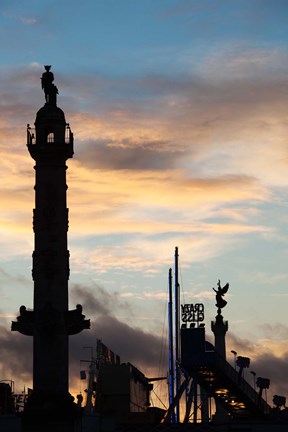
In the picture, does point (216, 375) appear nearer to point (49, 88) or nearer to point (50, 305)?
point (50, 305)

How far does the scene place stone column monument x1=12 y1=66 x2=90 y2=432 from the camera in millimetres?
102188

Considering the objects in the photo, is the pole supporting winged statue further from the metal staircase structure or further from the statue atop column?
the statue atop column

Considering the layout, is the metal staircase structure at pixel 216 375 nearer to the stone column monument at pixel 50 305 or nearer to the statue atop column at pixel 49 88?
the stone column monument at pixel 50 305

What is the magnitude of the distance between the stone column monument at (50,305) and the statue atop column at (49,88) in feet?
18.5

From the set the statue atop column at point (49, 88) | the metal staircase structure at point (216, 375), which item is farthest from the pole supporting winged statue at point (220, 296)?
the statue atop column at point (49, 88)

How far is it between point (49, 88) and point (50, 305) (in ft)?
74.2

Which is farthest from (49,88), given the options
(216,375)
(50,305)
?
(216,375)

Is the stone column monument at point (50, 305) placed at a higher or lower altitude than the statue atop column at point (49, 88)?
lower

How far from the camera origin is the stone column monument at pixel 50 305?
4023 inches

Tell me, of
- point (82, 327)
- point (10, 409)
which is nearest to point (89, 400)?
point (10, 409)

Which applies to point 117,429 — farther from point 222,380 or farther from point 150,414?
point 222,380

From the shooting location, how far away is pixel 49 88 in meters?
112

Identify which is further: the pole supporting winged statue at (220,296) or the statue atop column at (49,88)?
the pole supporting winged statue at (220,296)

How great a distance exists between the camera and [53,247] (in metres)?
105
